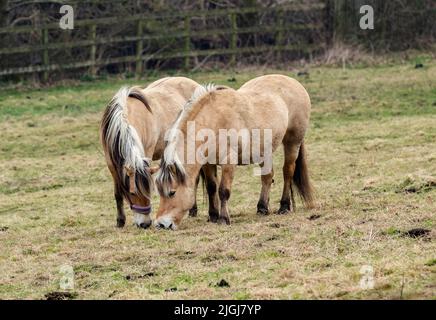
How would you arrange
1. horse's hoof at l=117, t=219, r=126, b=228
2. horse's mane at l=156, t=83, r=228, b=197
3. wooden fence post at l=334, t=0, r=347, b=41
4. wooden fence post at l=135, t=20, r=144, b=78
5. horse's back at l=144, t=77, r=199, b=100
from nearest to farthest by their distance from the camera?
horse's mane at l=156, t=83, r=228, b=197, horse's hoof at l=117, t=219, r=126, b=228, horse's back at l=144, t=77, r=199, b=100, wooden fence post at l=135, t=20, r=144, b=78, wooden fence post at l=334, t=0, r=347, b=41

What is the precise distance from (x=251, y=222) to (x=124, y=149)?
152 centimetres

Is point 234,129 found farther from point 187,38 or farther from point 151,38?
point 187,38

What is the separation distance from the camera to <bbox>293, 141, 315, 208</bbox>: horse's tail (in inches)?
425

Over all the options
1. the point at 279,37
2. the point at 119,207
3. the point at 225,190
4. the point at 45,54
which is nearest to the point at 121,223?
the point at 119,207

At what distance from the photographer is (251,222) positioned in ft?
32.5

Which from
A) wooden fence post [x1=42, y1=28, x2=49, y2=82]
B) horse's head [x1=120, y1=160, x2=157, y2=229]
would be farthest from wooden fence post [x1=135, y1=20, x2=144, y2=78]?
horse's head [x1=120, y1=160, x2=157, y2=229]

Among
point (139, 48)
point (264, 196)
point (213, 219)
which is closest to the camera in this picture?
point (213, 219)

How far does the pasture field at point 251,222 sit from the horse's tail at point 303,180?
0.19 m

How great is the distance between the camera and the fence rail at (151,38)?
21281mm

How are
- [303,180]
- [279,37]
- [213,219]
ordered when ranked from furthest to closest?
[279,37]
[303,180]
[213,219]

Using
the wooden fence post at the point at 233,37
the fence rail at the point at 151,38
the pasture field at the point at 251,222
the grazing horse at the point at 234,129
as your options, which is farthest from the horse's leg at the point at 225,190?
the wooden fence post at the point at 233,37

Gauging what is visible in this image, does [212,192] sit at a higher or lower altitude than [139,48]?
lower

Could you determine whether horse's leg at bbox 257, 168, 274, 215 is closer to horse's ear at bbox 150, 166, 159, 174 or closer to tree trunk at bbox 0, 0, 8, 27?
horse's ear at bbox 150, 166, 159, 174

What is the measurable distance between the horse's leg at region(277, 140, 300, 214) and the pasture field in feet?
0.82
